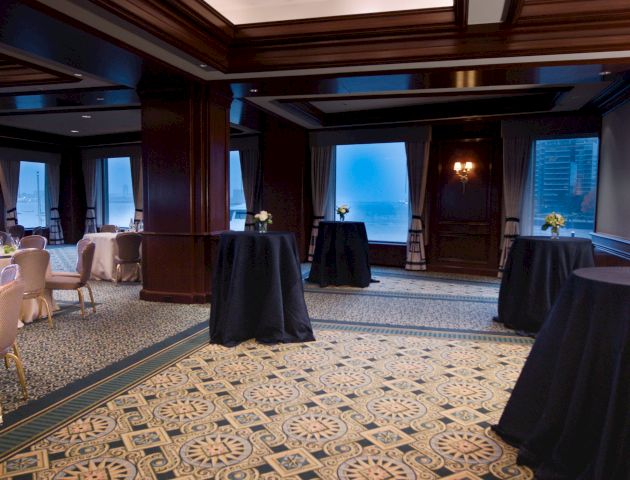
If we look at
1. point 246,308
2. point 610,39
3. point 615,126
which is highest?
point 610,39

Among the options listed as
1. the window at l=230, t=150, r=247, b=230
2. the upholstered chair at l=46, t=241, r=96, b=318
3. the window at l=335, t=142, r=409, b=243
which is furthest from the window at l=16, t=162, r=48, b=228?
the upholstered chair at l=46, t=241, r=96, b=318

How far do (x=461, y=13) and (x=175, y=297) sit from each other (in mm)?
4613

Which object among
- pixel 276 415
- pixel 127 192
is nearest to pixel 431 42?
pixel 276 415

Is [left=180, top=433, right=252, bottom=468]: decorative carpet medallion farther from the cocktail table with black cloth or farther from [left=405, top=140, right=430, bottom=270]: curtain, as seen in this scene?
[left=405, top=140, right=430, bottom=270]: curtain

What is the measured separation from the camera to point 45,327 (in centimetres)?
504

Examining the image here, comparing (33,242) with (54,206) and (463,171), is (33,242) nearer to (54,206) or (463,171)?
(463,171)

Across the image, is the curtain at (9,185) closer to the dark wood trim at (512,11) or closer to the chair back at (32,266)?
the chair back at (32,266)

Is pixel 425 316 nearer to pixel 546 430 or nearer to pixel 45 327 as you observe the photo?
pixel 546 430

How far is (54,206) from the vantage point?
43.8 feet

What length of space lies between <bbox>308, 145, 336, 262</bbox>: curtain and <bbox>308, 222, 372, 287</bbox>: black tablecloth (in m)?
2.40

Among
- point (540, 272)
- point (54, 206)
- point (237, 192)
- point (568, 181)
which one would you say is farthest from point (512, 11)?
point (54, 206)

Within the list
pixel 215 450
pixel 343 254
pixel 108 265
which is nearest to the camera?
pixel 215 450

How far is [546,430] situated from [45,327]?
15.7 ft

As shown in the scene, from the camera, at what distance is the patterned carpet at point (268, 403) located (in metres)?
2.40
